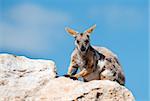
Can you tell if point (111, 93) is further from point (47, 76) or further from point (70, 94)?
point (47, 76)

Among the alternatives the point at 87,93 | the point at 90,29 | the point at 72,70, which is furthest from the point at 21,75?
the point at 90,29

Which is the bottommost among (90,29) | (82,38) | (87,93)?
(87,93)

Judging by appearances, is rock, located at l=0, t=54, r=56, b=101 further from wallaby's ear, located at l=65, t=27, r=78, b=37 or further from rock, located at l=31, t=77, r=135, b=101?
wallaby's ear, located at l=65, t=27, r=78, b=37

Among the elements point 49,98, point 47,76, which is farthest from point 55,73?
point 49,98

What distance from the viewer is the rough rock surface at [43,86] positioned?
9547mm

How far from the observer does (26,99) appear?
32.3 feet

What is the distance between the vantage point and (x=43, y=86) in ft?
33.2

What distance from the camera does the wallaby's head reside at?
1775cm

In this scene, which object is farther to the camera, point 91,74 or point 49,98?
point 91,74

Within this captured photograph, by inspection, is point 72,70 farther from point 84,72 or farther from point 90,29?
point 90,29

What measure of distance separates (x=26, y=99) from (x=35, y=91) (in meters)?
0.26

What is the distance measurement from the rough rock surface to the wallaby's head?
6800 mm

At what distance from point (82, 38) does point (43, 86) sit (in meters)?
7.81

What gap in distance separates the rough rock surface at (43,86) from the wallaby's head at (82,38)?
6.80m
